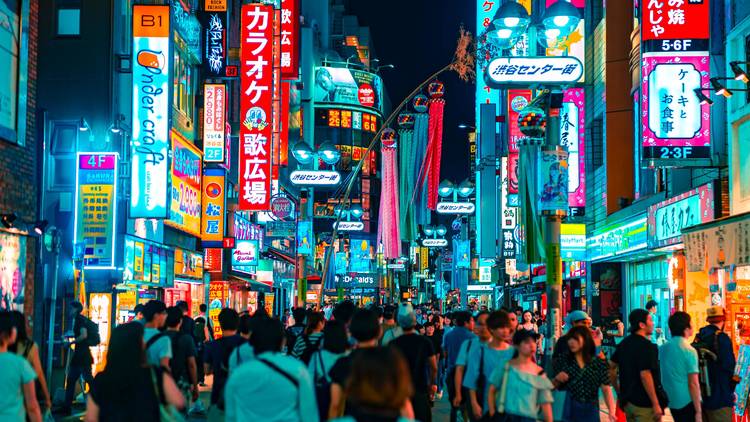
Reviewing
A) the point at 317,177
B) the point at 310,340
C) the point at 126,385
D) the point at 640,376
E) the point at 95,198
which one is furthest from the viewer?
the point at 317,177

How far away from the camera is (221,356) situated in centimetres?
1084

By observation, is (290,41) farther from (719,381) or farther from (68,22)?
(719,381)

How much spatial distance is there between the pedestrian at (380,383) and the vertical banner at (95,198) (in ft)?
59.6

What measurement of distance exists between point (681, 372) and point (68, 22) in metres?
18.2

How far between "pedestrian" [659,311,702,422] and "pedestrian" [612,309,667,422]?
0.97 feet

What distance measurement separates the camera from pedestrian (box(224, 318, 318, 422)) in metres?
6.69

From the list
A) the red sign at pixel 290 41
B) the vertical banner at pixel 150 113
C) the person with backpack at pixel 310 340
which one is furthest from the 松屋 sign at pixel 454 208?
the person with backpack at pixel 310 340

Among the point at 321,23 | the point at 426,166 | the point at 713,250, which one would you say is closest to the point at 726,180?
the point at 713,250

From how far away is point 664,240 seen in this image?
23.4 metres

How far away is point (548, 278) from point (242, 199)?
19.3 m

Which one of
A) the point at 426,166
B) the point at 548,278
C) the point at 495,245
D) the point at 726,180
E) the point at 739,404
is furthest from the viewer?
the point at 495,245

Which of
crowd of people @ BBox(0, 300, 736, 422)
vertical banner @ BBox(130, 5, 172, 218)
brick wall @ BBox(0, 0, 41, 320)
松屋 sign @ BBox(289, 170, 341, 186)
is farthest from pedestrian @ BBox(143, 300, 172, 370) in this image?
松屋 sign @ BBox(289, 170, 341, 186)

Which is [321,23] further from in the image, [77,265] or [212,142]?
[77,265]

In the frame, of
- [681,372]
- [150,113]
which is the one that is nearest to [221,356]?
[681,372]
